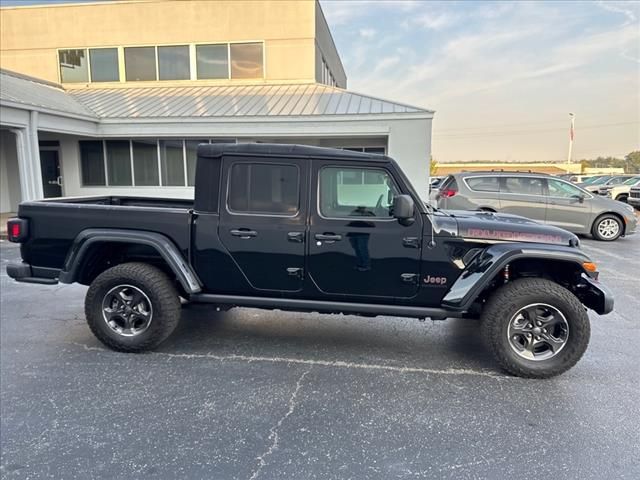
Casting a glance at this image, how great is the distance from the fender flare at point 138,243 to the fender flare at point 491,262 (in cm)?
235

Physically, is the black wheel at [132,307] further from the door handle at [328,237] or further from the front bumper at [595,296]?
the front bumper at [595,296]

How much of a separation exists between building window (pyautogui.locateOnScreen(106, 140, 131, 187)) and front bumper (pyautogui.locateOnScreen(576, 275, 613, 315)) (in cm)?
1538

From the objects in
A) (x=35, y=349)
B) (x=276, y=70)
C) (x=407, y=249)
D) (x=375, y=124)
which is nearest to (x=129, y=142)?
(x=276, y=70)

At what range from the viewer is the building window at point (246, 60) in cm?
1762

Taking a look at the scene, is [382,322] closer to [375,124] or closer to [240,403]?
[240,403]

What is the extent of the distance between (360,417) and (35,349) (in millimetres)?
3294

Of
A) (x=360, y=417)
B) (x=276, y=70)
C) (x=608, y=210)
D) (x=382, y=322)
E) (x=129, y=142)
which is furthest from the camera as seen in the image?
(x=276, y=70)

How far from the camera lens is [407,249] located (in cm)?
371

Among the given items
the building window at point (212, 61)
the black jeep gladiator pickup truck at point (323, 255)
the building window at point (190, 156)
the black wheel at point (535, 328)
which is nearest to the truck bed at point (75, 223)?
the black jeep gladiator pickup truck at point (323, 255)

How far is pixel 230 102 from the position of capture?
15.4 meters

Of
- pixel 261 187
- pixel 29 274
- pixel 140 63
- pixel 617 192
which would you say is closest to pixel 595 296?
pixel 261 187

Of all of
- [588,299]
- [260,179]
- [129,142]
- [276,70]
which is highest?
[276,70]

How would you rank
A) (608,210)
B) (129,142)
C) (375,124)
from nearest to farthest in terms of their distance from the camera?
(608,210) < (375,124) < (129,142)

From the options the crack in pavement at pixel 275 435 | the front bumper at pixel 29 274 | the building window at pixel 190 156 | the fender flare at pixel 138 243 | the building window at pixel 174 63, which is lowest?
the crack in pavement at pixel 275 435
